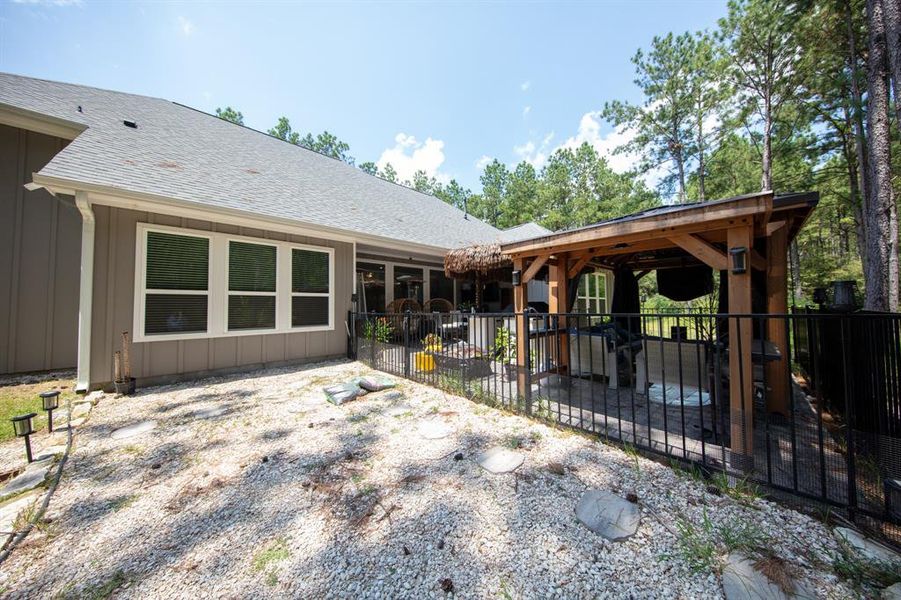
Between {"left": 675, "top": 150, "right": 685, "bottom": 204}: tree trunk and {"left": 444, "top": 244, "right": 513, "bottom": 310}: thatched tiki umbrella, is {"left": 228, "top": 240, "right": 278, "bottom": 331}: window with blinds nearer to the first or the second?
{"left": 444, "top": 244, "right": 513, "bottom": 310}: thatched tiki umbrella

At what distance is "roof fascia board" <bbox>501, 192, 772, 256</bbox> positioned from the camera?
2635mm

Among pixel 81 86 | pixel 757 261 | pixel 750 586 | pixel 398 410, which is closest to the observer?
pixel 750 586

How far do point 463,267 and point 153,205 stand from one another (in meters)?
5.81

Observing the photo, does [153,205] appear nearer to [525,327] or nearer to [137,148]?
[137,148]

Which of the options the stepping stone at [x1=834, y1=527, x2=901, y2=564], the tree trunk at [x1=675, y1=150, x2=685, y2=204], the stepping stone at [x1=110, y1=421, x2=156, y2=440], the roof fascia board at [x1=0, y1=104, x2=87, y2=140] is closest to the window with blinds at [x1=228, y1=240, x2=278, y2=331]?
the stepping stone at [x1=110, y1=421, x2=156, y2=440]

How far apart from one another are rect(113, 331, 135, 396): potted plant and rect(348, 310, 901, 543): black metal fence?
382 cm

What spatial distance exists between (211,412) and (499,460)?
146 inches

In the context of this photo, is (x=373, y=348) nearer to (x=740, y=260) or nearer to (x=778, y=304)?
(x=740, y=260)

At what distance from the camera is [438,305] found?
10609 mm

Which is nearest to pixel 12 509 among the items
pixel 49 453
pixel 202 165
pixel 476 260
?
pixel 49 453

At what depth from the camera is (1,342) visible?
5660 millimetres

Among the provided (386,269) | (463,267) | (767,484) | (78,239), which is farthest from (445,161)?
(767,484)

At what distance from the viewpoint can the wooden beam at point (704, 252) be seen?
9.46ft

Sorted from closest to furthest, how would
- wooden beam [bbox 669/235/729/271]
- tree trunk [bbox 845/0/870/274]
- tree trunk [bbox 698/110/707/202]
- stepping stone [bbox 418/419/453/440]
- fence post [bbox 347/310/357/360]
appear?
wooden beam [bbox 669/235/729/271] < stepping stone [bbox 418/419/453/440] < fence post [bbox 347/310/357/360] < tree trunk [bbox 845/0/870/274] < tree trunk [bbox 698/110/707/202]
